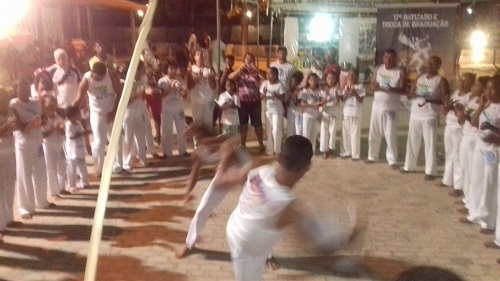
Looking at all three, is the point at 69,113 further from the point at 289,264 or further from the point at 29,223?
the point at 289,264

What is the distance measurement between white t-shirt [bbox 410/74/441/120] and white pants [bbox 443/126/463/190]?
1.34 feet

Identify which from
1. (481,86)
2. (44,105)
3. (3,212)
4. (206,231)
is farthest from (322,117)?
(3,212)

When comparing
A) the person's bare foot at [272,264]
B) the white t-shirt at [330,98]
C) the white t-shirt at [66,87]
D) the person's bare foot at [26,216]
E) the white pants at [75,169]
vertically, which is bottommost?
the person's bare foot at [272,264]

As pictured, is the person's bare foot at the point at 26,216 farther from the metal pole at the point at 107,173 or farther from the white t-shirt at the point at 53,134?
the metal pole at the point at 107,173

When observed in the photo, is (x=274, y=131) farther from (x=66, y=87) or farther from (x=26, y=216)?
(x=26, y=216)

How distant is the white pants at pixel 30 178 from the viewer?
279 inches

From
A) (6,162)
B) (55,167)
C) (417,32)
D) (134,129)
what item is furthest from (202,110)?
(417,32)

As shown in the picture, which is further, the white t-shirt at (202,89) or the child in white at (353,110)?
the white t-shirt at (202,89)

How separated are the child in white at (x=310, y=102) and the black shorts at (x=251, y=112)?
37.5 inches

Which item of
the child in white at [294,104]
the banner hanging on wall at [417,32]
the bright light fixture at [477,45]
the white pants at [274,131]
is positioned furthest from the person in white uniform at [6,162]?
the bright light fixture at [477,45]

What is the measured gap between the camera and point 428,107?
343 inches

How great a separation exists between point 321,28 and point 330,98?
7.05m

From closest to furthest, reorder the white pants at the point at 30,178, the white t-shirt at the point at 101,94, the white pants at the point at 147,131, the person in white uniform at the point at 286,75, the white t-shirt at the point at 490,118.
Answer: the white t-shirt at the point at 490,118, the white pants at the point at 30,178, the white t-shirt at the point at 101,94, the white pants at the point at 147,131, the person in white uniform at the point at 286,75

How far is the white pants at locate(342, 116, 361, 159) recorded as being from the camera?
10148 millimetres
